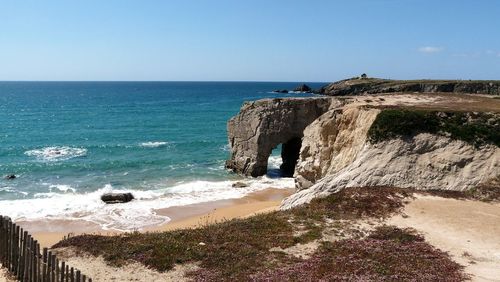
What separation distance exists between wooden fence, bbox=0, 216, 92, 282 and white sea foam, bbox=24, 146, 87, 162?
40.9m

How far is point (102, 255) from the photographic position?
52.9ft

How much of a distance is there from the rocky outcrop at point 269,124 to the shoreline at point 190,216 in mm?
8227

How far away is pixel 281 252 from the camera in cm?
1631

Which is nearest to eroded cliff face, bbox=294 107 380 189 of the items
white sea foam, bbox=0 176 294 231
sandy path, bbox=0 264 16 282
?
white sea foam, bbox=0 176 294 231

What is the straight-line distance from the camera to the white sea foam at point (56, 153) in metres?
55.3

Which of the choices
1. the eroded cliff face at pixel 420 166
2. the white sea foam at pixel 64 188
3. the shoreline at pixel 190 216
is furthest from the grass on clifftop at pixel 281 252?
the white sea foam at pixel 64 188

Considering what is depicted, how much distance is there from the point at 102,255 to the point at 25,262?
2.55 metres

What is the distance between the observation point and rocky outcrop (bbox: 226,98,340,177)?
154 ft

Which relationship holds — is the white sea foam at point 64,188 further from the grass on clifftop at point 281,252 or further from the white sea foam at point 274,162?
the grass on clifftop at point 281,252

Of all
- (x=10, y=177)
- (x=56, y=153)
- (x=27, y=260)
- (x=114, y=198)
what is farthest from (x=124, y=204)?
(x=56, y=153)

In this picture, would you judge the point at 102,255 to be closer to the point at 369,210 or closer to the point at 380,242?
the point at 380,242

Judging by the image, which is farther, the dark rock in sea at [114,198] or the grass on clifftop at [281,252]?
the dark rock in sea at [114,198]

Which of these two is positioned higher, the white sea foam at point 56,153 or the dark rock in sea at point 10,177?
the white sea foam at point 56,153

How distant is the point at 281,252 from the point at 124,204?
70.7 feet
